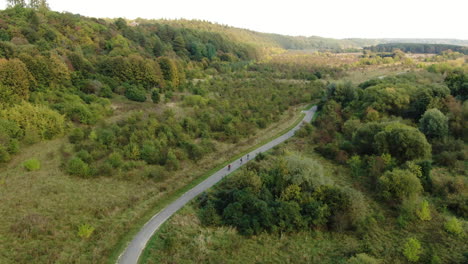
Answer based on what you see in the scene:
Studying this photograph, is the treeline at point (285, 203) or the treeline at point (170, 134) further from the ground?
the treeline at point (170, 134)

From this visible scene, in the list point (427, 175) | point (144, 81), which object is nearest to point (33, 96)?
point (144, 81)

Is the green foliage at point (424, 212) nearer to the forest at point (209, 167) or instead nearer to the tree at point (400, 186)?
the forest at point (209, 167)

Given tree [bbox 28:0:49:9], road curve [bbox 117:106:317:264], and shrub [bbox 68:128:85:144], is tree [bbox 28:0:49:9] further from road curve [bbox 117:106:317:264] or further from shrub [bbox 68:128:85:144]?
road curve [bbox 117:106:317:264]

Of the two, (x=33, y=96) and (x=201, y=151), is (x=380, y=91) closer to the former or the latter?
(x=201, y=151)

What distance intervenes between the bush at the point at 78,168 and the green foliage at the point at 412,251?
3357cm

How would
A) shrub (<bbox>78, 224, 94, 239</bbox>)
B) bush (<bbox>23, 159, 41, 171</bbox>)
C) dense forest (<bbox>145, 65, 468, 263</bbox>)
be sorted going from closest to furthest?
shrub (<bbox>78, 224, 94, 239</bbox>)
dense forest (<bbox>145, 65, 468, 263</bbox>)
bush (<bbox>23, 159, 41, 171</bbox>)

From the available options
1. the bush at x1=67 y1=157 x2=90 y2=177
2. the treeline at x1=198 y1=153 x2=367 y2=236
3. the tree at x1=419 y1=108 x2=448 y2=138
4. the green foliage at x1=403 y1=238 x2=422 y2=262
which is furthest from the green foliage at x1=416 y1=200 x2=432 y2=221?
the bush at x1=67 y1=157 x2=90 y2=177

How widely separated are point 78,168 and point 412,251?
34939 mm

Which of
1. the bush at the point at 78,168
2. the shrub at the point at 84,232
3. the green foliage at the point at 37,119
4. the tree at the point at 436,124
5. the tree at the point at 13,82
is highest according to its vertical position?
the tree at the point at 13,82

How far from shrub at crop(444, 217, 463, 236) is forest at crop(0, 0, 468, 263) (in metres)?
0.10

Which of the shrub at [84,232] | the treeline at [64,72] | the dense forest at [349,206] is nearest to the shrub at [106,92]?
the treeline at [64,72]

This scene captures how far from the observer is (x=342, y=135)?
170ft

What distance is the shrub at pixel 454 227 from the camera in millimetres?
26266

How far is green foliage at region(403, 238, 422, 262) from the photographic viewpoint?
23.1 m
